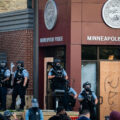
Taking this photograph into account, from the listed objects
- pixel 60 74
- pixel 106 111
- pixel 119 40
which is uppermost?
pixel 119 40

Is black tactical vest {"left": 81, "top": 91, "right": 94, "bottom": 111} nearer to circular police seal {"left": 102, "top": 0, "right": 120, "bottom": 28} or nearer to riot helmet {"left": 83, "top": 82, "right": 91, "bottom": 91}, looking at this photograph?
riot helmet {"left": 83, "top": 82, "right": 91, "bottom": 91}

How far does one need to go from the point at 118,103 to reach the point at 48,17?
182 inches

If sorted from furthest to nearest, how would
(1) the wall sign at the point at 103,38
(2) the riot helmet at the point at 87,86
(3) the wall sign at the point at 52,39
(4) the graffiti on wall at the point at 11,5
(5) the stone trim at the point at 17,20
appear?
1. (4) the graffiti on wall at the point at 11,5
2. (5) the stone trim at the point at 17,20
3. (3) the wall sign at the point at 52,39
4. (1) the wall sign at the point at 103,38
5. (2) the riot helmet at the point at 87,86

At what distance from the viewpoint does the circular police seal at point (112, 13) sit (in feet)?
70.0

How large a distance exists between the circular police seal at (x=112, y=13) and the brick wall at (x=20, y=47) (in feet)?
13.1

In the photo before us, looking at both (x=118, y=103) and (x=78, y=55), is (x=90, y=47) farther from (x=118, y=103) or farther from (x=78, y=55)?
(x=118, y=103)

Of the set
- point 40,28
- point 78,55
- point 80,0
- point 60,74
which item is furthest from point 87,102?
point 40,28

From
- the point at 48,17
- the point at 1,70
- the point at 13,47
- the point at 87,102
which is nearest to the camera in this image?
the point at 87,102

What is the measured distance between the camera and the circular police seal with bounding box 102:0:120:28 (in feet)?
70.0

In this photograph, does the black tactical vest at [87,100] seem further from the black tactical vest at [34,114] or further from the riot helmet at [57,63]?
the black tactical vest at [34,114]

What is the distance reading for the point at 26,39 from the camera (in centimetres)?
2388

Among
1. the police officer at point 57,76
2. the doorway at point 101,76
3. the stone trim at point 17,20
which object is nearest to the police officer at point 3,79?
the police officer at point 57,76

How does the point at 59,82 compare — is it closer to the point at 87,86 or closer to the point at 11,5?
the point at 87,86

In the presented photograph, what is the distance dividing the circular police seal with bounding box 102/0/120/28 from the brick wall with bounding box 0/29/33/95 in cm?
401
